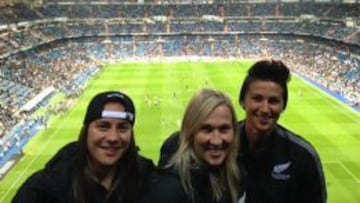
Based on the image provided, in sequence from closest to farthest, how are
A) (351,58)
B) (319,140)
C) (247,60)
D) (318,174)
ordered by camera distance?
(318,174), (319,140), (351,58), (247,60)

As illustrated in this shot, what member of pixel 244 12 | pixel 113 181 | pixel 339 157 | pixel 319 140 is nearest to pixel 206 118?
pixel 113 181

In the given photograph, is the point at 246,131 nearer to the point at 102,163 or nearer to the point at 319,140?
the point at 102,163

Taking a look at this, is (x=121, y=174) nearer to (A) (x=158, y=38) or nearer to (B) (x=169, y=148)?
(B) (x=169, y=148)

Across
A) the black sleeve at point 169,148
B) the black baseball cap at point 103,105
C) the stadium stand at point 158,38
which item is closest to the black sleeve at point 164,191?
the black baseball cap at point 103,105

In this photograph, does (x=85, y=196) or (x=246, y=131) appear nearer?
(x=85, y=196)

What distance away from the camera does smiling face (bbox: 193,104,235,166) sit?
528cm

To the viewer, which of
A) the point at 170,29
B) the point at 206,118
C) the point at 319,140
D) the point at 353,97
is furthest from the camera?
the point at 170,29

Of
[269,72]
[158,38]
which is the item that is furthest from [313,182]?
[158,38]

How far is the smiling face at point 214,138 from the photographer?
5.28m

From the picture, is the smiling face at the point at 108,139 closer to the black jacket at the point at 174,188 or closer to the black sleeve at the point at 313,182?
the black jacket at the point at 174,188

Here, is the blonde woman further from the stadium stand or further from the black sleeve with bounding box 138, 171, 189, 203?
the stadium stand

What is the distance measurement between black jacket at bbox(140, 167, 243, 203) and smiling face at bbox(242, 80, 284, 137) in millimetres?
1122

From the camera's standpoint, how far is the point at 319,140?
41750 mm

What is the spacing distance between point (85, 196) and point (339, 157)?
34.2m
